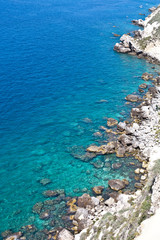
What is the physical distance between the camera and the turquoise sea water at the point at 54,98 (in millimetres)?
39759

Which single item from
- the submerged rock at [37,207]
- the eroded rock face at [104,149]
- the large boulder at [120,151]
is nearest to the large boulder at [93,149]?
the eroded rock face at [104,149]

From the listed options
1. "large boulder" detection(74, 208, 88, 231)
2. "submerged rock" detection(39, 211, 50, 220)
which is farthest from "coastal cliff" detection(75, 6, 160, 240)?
"submerged rock" detection(39, 211, 50, 220)

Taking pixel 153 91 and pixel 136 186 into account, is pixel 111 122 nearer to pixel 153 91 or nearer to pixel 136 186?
pixel 136 186

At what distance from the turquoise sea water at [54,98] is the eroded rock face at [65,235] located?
3644 millimetres

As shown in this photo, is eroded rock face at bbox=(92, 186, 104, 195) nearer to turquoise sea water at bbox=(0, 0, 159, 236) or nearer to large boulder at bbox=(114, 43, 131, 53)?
turquoise sea water at bbox=(0, 0, 159, 236)

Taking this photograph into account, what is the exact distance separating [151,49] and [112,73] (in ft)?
75.8

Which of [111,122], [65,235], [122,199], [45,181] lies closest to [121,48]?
[111,122]

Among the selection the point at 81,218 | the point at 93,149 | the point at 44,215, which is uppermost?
the point at 93,149

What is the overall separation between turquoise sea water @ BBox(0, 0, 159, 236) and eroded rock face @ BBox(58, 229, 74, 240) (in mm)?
3644

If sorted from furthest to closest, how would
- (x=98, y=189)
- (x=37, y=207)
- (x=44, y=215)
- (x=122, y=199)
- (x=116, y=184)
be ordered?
1. (x=116, y=184)
2. (x=98, y=189)
3. (x=37, y=207)
4. (x=44, y=215)
5. (x=122, y=199)

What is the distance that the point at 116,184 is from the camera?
38.2 meters

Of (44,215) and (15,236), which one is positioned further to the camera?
(44,215)

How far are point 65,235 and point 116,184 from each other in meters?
11.6

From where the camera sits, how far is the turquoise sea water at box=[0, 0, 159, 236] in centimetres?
3976
